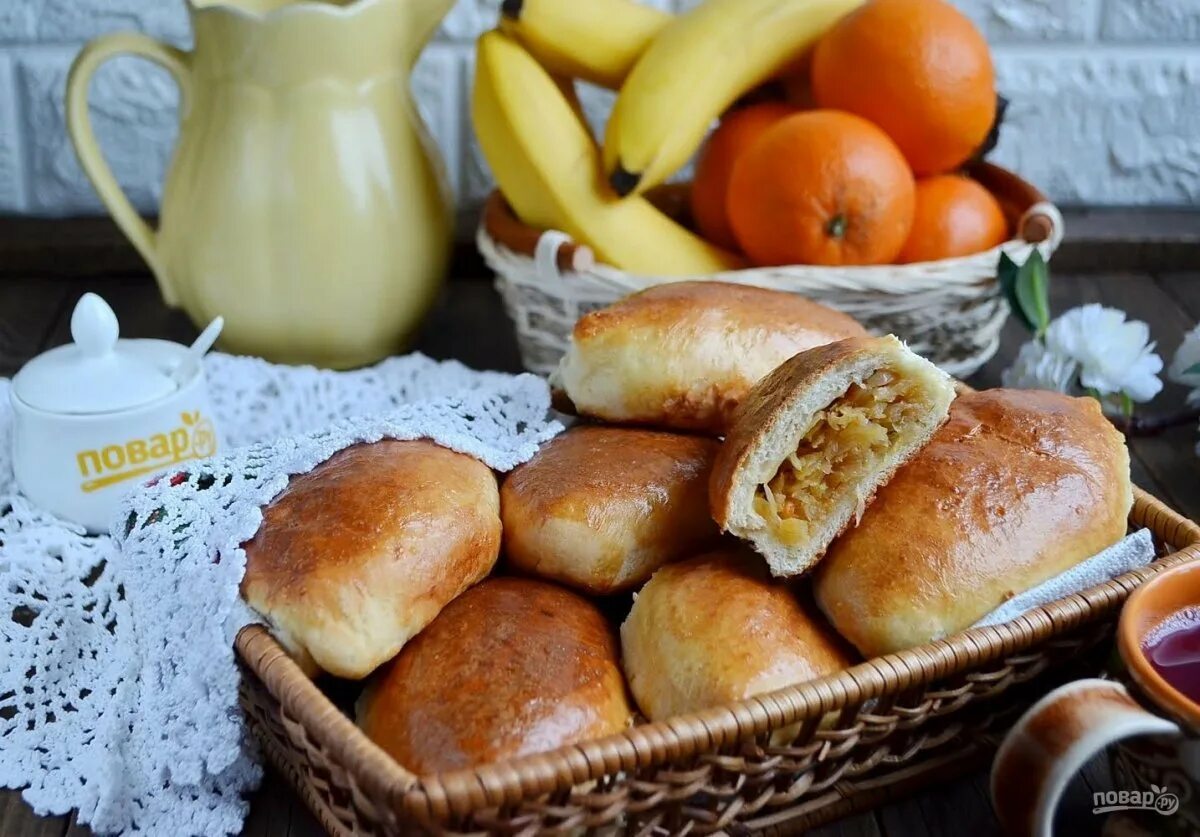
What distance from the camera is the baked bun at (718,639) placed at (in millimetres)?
612

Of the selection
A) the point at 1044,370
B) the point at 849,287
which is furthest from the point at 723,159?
the point at 1044,370

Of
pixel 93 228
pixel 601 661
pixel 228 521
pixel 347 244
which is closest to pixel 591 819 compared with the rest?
pixel 601 661

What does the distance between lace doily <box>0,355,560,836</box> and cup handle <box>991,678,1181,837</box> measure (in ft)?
1.15

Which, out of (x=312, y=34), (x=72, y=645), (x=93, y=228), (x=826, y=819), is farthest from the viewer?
(x=93, y=228)

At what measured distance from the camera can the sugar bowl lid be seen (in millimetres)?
831

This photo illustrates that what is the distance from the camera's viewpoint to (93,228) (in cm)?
136

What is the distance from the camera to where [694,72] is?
1089 millimetres

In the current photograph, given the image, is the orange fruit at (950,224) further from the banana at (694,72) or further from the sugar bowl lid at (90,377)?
the sugar bowl lid at (90,377)

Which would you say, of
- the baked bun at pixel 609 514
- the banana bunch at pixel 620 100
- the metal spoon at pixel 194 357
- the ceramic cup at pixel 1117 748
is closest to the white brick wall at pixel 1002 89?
the banana bunch at pixel 620 100

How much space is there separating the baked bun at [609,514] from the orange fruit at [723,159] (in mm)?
432

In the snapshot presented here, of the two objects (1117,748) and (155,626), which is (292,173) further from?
(1117,748)

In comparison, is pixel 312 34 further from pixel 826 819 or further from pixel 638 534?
pixel 826 819

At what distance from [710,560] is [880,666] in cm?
13

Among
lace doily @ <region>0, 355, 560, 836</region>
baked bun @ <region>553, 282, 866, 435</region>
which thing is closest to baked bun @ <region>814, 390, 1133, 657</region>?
baked bun @ <region>553, 282, 866, 435</region>
